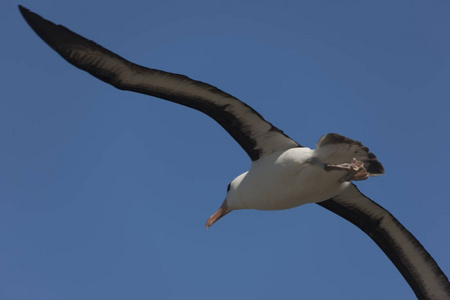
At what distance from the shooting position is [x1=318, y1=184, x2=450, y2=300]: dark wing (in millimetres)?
15203

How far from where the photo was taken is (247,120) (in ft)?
44.8

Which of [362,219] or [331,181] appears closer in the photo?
[331,181]

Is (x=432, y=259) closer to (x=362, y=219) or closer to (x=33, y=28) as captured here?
(x=362, y=219)

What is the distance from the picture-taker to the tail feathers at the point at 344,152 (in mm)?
12789

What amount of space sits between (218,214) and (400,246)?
3235 millimetres

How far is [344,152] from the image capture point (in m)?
12.9

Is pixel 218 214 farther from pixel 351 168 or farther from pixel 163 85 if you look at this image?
pixel 351 168

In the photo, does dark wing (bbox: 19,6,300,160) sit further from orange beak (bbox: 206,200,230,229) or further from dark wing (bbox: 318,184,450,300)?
dark wing (bbox: 318,184,450,300)

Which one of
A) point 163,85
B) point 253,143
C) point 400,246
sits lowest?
point 400,246

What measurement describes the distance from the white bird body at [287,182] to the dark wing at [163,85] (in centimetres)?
37

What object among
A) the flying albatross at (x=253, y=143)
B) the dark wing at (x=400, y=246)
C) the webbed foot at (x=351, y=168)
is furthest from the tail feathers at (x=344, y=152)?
the dark wing at (x=400, y=246)

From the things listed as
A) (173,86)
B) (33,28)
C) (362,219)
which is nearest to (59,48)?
(33,28)

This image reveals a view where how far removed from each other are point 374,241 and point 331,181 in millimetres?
2644

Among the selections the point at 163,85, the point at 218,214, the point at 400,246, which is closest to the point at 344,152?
the point at 163,85
